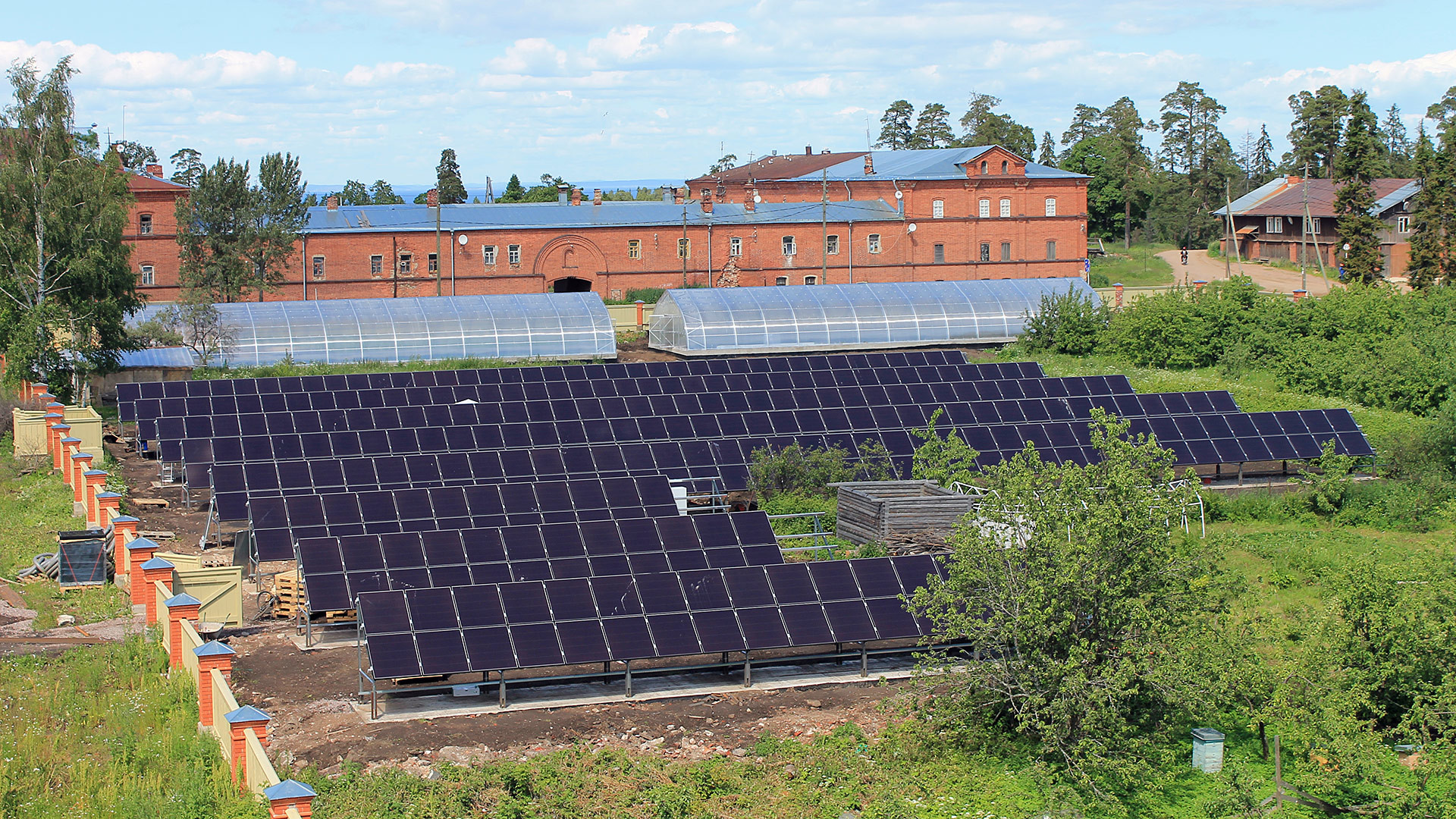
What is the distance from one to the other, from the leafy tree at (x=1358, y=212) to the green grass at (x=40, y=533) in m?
56.8

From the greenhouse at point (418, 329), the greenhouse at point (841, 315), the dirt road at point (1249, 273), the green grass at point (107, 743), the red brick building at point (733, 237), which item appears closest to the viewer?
the green grass at point (107, 743)

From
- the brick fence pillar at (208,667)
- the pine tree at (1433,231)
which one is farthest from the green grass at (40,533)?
the pine tree at (1433,231)

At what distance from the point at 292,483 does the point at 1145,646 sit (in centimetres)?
1847

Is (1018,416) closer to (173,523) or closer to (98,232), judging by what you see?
(173,523)

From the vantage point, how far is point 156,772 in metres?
16.8

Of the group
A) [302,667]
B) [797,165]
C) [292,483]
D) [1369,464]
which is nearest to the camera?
[302,667]

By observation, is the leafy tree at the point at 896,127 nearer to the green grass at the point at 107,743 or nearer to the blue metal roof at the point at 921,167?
the blue metal roof at the point at 921,167

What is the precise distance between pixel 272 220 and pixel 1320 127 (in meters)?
71.5

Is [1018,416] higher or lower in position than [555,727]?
higher

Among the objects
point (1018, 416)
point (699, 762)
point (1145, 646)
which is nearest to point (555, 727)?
point (699, 762)

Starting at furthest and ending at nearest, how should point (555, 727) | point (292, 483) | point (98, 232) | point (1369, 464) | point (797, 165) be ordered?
point (797, 165)
point (98, 232)
point (1369, 464)
point (292, 483)
point (555, 727)

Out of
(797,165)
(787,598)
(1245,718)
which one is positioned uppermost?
(797,165)

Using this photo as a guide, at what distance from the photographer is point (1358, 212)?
6694 cm

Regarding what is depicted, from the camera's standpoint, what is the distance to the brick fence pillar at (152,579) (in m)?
22.2
